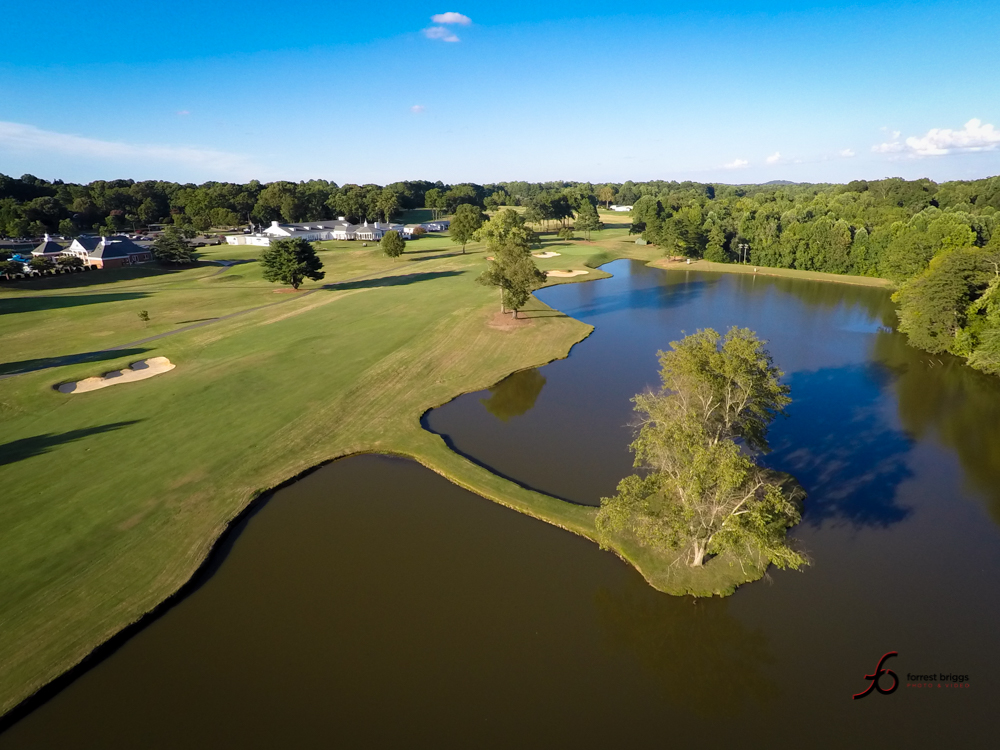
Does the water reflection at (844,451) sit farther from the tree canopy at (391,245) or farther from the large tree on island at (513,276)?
the tree canopy at (391,245)

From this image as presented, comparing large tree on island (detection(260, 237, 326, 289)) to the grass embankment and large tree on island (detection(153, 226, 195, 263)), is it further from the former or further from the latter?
large tree on island (detection(153, 226, 195, 263))

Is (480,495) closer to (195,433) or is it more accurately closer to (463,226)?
(195,433)

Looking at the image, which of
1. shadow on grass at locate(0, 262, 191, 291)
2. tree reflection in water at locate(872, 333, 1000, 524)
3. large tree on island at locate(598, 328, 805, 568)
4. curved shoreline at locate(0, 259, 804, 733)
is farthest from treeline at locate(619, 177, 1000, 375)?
shadow on grass at locate(0, 262, 191, 291)

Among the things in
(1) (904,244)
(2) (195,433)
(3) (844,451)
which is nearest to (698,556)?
(3) (844,451)

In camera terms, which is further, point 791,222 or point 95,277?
point 791,222

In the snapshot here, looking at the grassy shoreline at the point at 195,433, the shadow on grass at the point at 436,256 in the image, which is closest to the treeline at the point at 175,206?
the shadow on grass at the point at 436,256

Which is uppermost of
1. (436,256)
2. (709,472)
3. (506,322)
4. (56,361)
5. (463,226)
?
(463,226)

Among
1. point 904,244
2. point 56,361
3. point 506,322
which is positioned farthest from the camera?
point 904,244
